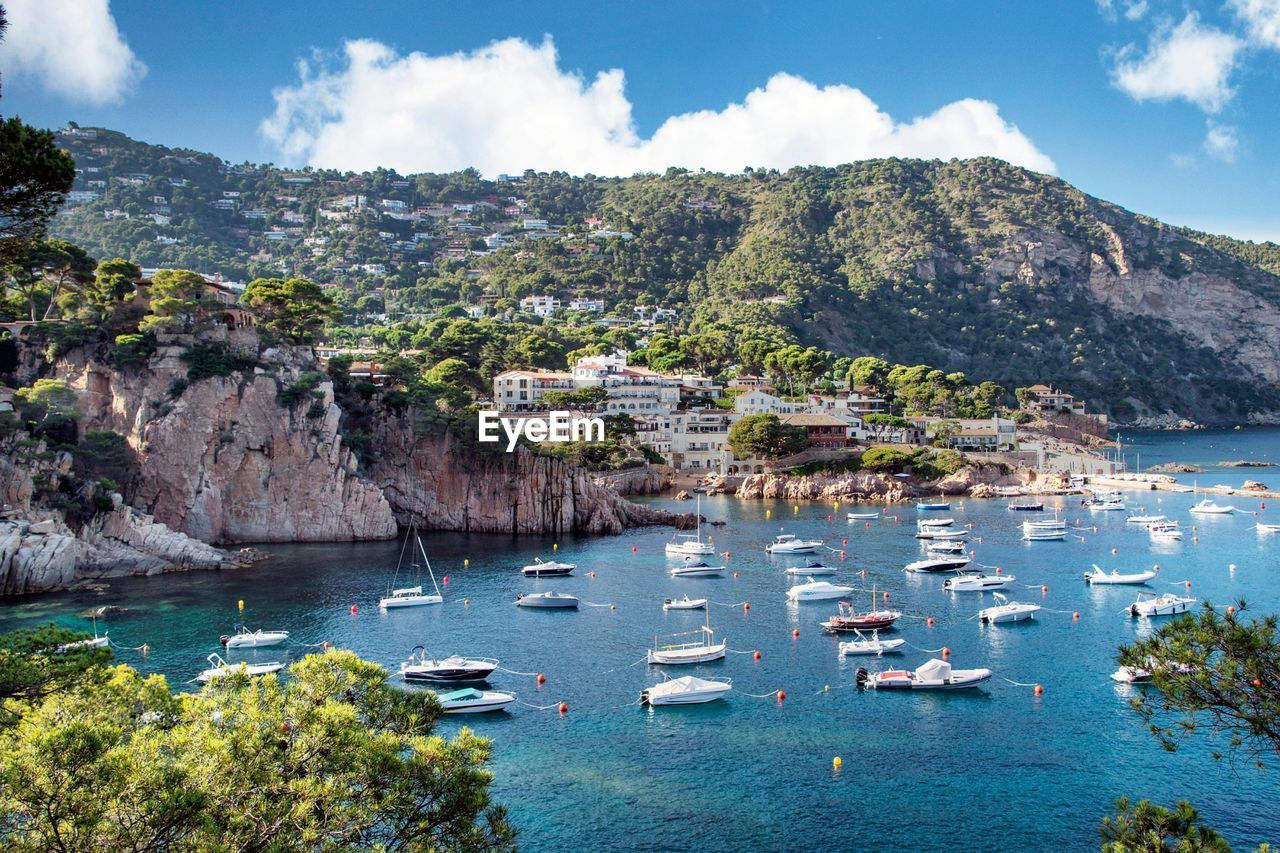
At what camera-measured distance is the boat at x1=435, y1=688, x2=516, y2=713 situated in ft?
114

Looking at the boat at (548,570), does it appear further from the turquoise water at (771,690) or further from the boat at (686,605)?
the boat at (686,605)

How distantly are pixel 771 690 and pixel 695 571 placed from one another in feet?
69.3

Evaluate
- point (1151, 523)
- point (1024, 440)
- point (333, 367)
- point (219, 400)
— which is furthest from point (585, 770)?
point (1024, 440)

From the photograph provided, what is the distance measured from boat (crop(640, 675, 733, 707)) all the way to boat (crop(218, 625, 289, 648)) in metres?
16.1

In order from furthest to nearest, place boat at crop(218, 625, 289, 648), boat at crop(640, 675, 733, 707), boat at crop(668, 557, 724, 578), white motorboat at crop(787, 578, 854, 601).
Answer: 1. boat at crop(668, 557, 724, 578)
2. white motorboat at crop(787, 578, 854, 601)
3. boat at crop(218, 625, 289, 648)
4. boat at crop(640, 675, 733, 707)

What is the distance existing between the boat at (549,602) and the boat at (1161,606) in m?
26.3

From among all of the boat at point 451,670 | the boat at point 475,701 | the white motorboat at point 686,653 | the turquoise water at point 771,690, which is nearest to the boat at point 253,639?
the turquoise water at point 771,690

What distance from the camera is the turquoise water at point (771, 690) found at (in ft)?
87.7

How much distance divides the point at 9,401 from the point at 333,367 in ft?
74.7

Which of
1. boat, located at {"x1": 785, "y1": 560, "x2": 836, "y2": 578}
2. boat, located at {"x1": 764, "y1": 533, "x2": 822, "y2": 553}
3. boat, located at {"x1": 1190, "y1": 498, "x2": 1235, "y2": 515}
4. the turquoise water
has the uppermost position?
boat, located at {"x1": 1190, "y1": 498, "x2": 1235, "y2": 515}

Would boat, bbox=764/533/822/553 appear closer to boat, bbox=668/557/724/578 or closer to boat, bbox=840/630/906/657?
boat, bbox=668/557/724/578

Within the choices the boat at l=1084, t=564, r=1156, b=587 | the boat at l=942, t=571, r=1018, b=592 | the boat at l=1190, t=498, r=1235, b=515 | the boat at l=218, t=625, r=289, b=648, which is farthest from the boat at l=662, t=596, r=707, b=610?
the boat at l=1190, t=498, r=1235, b=515

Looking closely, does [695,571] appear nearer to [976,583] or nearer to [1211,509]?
[976,583]

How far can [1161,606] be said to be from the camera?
1886 inches
